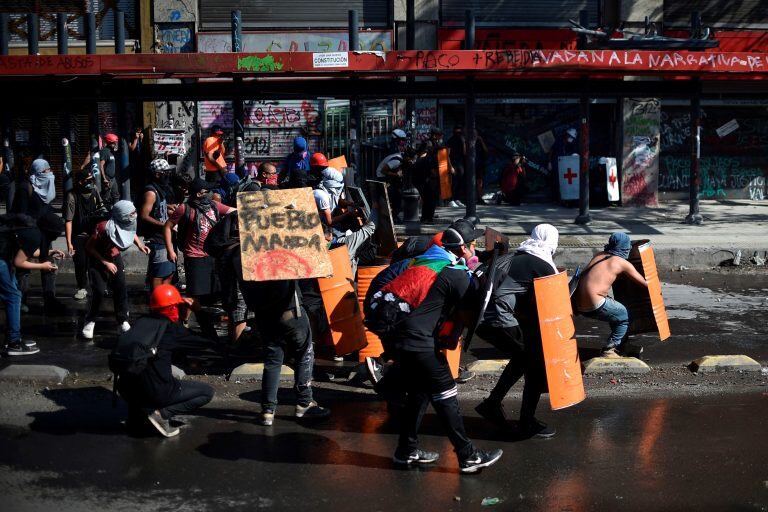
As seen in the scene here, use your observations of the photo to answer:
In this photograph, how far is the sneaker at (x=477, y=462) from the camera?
6379mm

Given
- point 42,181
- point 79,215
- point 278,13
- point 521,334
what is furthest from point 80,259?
point 278,13

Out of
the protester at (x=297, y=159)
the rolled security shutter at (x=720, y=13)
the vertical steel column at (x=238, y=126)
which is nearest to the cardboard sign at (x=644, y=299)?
the protester at (x=297, y=159)

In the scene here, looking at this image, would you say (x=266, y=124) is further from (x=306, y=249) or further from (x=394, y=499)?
(x=394, y=499)

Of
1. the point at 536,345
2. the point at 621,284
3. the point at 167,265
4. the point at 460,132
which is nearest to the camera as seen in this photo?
the point at 536,345

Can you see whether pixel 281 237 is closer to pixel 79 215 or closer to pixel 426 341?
pixel 426 341

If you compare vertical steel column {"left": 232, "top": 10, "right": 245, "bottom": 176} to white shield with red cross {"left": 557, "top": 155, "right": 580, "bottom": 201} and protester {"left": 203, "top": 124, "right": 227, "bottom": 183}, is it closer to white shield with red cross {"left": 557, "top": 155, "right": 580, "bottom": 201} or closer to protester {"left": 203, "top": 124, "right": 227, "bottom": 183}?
protester {"left": 203, "top": 124, "right": 227, "bottom": 183}

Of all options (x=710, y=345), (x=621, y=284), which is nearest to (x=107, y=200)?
(x=621, y=284)

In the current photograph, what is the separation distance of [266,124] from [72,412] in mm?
12834

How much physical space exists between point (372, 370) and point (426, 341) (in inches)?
77.9

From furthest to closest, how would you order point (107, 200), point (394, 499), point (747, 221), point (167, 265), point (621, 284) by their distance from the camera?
point (747, 221), point (107, 200), point (167, 265), point (621, 284), point (394, 499)

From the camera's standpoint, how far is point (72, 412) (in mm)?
7855

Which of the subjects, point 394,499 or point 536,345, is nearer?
point 394,499

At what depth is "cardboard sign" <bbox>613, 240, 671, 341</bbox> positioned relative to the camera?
907 cm

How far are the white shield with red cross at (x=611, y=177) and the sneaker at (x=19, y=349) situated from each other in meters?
12.8
